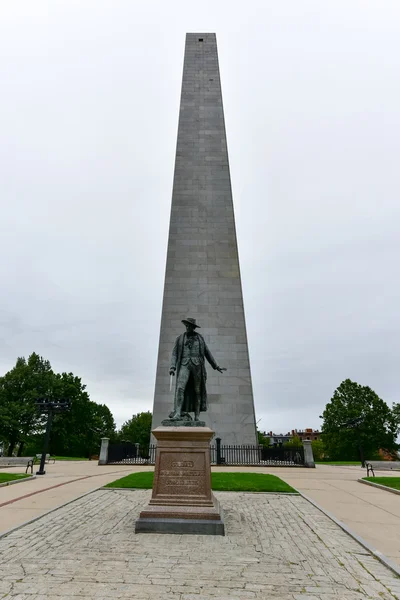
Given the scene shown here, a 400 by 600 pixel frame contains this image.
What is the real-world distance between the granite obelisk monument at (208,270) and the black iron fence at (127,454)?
1745 millimetres

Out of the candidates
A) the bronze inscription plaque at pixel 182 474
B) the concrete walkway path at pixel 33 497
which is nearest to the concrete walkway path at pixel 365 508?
the bronze inscription plaque at pixel 182 474

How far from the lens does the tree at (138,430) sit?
7019cm

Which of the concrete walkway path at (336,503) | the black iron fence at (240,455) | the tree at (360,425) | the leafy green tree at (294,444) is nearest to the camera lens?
the concrete walkway path at (336,503)

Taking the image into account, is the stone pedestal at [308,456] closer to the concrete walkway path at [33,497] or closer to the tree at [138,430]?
the concrete walkway path at [33,497]

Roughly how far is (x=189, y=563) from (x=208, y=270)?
2188 centimetres

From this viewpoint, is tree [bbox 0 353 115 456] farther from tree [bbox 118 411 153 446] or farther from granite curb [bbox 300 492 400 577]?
granite curb [bbox 300 492 400 577]

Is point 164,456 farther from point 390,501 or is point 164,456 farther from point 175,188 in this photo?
point 175,188

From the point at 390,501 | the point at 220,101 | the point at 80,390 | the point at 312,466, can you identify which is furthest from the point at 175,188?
the point at 80,390

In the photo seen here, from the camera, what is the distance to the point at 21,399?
4334 cm

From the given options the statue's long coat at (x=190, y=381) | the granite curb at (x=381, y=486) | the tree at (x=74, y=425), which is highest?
the tree at (x=74, y=425)

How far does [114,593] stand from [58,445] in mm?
52002

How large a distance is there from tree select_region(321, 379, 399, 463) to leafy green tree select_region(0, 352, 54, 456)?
1379 inches

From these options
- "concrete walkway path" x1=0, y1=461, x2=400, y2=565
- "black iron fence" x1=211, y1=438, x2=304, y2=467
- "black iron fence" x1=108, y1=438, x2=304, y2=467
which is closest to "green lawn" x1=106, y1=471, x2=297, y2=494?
"concrete walkway path" x1=0, y1=461, x2=400, y2=565

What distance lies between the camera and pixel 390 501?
10.5 metres
